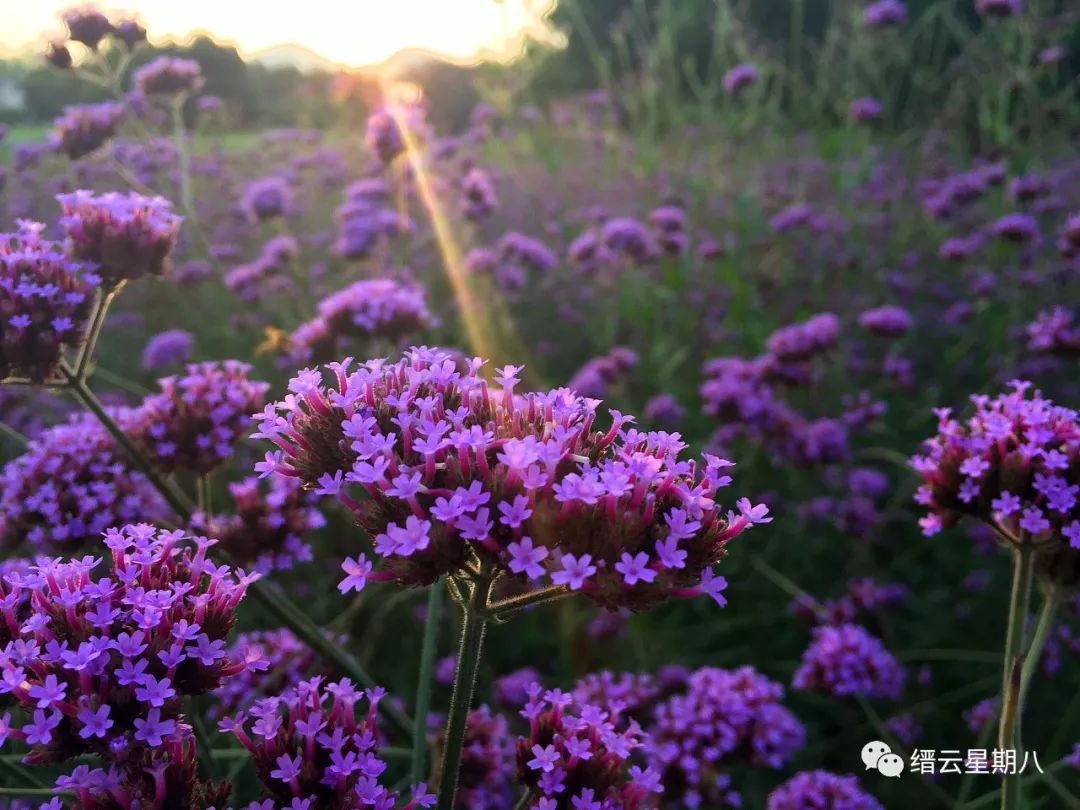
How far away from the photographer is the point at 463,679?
158 cm

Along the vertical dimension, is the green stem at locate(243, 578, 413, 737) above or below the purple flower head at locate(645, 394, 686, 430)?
above

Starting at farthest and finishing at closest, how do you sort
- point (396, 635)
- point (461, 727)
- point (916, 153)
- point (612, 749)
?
1. point (916, 153)
2. point (396, 635)
3. point (612, 749)
4. point (461, 727)

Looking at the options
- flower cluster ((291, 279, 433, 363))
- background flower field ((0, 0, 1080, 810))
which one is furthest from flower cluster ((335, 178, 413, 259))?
flower cluster ((291, 279, 433, 363))

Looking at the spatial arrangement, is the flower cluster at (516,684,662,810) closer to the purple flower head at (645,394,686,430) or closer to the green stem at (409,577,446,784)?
the green stem at (409,577,446,784)

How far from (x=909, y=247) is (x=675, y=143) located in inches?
172

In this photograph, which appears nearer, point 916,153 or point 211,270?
point 211,270

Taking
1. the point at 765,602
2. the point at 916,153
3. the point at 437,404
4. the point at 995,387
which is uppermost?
the point at 437,404

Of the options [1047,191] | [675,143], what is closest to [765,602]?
[1047,191]

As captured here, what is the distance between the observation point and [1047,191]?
21.2ft

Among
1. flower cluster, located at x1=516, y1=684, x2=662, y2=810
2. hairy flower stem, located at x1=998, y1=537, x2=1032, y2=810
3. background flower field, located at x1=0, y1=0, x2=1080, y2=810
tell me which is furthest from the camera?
hairy flower stem, located at x1=998, y1=537, x2=1032, y2=810

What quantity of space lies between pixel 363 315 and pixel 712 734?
2.25m

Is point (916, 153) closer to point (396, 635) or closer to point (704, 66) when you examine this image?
point (396, 635)

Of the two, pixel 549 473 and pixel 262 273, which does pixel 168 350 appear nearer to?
pixel 262 273

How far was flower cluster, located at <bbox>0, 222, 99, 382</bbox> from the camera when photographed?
7.93 ft
